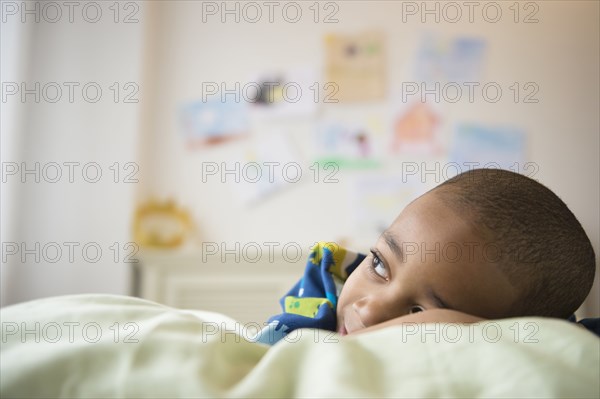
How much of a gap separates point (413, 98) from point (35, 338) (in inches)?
89.5

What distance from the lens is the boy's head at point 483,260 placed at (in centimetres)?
70

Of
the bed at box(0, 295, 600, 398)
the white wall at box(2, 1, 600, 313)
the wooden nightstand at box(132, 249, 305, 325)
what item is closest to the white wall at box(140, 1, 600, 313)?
the white wall at box(2, 1, 600, 313)

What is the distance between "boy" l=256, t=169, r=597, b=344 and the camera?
2.30ft

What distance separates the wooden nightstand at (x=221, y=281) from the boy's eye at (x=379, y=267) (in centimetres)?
157

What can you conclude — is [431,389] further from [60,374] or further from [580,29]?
[580,29]

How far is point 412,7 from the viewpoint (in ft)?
8.38

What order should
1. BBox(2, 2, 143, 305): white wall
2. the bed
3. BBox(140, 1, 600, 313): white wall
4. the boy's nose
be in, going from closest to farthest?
the bed, the boy's nose, BBox(2, 2, 143, 305): white wall, BBox(140, 1, 600, 313): white wall

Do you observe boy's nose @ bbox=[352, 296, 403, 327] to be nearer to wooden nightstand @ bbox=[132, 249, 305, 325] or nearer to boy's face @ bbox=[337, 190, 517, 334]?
boy's face @ bbox=[337, 190, 517, 334]

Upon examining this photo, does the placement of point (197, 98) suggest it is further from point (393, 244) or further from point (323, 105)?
point (393, 244)

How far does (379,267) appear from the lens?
0.79 meters

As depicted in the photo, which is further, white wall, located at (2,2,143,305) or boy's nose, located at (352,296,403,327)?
white wall, located at (2,2,143,305)

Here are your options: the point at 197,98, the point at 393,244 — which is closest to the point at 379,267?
the point at 393,244

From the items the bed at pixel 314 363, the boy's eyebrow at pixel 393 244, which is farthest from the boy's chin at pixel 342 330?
the bed at pixel 314 363

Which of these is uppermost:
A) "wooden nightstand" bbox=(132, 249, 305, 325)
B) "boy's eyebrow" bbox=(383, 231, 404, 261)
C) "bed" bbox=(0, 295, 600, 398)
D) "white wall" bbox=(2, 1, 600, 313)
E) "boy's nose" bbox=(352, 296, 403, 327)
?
"white wall" bbox=(2, 1, 600, 313)
